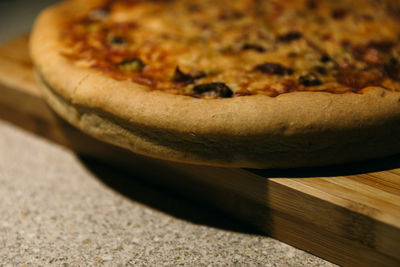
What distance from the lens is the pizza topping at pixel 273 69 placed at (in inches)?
77.6

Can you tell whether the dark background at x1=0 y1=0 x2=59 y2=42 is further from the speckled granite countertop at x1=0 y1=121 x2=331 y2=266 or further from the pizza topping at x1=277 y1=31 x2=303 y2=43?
the pizza topping at x1=277 y1=31 x2=303 y2=43

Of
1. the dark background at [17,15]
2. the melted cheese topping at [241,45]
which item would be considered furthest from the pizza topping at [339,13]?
the dark background at [17,15]

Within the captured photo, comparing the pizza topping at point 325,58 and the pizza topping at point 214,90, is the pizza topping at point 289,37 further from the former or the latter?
the pizza topping at point 214,90

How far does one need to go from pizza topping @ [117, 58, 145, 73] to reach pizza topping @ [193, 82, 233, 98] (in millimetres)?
350

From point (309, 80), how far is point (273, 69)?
18 centimetres

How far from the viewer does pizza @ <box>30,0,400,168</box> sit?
5.40 ft

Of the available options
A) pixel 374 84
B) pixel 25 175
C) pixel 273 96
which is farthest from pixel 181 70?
pixel 25 175

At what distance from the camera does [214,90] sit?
183cm

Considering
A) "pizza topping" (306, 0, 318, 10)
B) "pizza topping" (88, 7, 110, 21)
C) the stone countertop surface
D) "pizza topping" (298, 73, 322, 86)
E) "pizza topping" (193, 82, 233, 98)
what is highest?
"pizza topping" (306, 0, 318, 10)

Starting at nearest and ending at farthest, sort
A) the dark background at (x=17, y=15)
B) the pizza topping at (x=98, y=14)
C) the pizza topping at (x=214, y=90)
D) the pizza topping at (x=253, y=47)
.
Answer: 1. the pizza topping at (x=214, y=90)
2. the pizza topping at (x=253, y=47)
3. the pizza topping at (x=98, y=14)
4. the dark background at (x=17, y=15)

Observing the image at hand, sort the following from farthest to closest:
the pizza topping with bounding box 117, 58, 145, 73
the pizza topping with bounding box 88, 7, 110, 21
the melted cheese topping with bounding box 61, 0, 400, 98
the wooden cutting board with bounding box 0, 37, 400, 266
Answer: the pizza topping with bounding box 88, 7, 110, 21 → the pizza topping with bounding box 117, 58, 145, 73 → the melted cheese topping with bounding box 61, 0, 400, 98 → the wooden cutting board with bounding box 0, 37, 400, 266

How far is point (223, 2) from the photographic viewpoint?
9.13 feet

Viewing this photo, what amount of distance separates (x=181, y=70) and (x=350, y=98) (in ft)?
2.53

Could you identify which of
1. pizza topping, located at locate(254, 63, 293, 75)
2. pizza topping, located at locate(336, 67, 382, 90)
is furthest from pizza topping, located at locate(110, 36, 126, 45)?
pizza topping, located at locate(336, 67, 382, 90)
